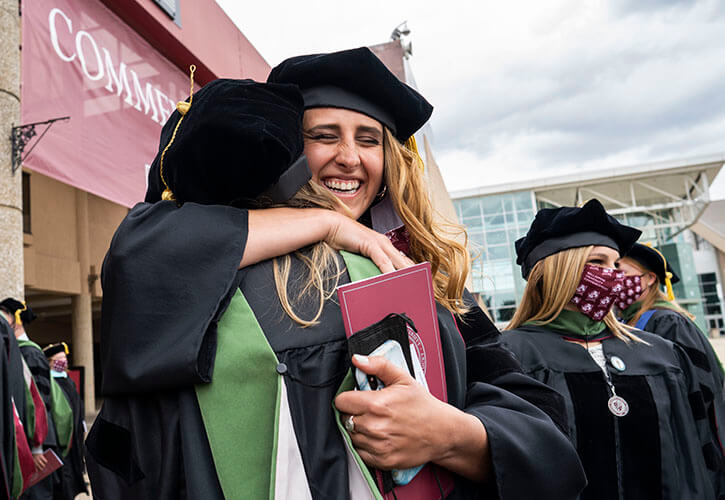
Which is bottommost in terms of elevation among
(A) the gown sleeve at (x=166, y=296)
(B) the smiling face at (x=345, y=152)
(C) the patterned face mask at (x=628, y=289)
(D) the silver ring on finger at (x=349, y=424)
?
(D) the silver ring on finger at (x=349, y=424)

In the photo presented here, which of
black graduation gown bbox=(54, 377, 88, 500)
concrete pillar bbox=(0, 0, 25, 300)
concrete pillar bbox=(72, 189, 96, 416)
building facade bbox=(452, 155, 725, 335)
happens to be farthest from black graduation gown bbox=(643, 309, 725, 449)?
building facade bbox=(452, 155, 725, 335)

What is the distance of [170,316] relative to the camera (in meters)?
1.01

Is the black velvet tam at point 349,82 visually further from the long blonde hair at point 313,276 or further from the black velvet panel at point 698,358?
the black velvet panel at point 698,358

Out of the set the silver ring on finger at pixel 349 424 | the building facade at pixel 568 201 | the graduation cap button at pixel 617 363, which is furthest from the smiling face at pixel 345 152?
the building facade at pixel 568 201

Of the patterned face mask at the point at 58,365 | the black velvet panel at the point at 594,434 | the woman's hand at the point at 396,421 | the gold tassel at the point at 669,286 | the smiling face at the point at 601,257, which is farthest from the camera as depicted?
the patterned face mask at the point at 58,365

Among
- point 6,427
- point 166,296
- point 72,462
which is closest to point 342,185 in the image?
point 166,296

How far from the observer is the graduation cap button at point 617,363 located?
2.95 metres

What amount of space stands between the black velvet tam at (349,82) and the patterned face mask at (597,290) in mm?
1979

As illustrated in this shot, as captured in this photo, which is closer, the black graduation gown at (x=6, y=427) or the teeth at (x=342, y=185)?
the teeth at (x=342, y=185)

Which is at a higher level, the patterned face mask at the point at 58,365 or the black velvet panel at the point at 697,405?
the patterned face mask at the point at 58,365

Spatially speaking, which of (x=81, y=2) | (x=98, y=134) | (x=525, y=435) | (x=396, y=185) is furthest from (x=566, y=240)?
(x=81, y=2)

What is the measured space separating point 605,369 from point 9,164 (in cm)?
557

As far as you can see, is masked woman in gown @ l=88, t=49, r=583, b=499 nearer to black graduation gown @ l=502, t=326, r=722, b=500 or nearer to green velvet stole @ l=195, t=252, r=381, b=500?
green velvet stole @ l=195, t=252, r=381, b=500

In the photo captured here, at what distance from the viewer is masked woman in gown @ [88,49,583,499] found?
0.97 metres
